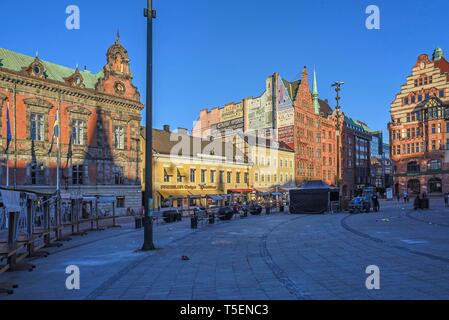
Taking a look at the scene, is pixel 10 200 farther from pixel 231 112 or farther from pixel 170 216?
pixel 231 112

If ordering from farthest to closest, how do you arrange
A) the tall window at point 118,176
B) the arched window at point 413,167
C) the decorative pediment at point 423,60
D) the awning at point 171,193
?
the arched window at point 413,167
the decorative pediment at point 423,60
the awning at point 171,193
the tall window at point 118,176

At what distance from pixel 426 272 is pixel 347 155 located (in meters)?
78.2

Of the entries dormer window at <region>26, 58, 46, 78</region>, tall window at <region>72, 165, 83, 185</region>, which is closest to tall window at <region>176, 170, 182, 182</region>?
tall window at <region>72, 165, 83, 185</region>

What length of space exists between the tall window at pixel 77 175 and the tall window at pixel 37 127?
4.13 metres

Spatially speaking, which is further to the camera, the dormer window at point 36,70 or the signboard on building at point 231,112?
the signboard on building at point 231,112

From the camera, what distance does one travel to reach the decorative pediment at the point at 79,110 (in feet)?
115

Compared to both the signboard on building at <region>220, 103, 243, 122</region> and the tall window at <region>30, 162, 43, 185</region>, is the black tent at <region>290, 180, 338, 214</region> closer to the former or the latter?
the tall window at <region>30, 162, 43, 185</region>

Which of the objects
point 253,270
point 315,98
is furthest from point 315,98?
point 253,270

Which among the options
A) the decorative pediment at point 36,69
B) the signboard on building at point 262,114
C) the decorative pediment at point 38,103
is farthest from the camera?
the signboard on building at point 262,114

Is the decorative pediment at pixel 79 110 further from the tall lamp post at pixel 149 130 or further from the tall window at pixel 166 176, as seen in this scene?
the tall lamp post at pixel 149 130

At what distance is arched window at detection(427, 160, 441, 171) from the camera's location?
214ft

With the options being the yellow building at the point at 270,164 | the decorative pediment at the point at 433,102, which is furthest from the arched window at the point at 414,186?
the yellow building at the point at 270,164

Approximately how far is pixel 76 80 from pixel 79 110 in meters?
3.06
